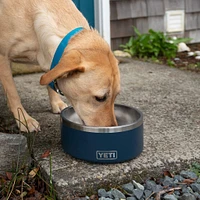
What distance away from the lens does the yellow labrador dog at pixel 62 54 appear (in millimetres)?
2740

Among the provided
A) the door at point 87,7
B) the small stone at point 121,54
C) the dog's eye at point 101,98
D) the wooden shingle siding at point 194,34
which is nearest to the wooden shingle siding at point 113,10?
the door at point 87,7

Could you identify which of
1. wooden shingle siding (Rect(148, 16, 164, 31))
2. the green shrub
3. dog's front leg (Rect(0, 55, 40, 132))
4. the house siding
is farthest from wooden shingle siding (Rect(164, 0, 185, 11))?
dog's front leg (Rect(0, 55, 40, 132))

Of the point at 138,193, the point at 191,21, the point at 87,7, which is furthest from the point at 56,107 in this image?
the point at 191,21

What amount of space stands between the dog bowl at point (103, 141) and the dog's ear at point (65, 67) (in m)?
0.33

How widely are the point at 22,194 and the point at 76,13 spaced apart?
1.33m

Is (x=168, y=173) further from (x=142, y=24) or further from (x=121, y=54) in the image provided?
(x=142, y=24)

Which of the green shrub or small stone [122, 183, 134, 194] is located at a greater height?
the green shrub

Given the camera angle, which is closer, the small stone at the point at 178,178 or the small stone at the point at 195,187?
the small stone at the point at 195,187

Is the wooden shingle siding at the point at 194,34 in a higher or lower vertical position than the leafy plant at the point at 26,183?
higher

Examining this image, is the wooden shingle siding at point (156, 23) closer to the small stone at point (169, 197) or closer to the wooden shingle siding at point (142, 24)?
the wooden shingle siding at point (142, 24)

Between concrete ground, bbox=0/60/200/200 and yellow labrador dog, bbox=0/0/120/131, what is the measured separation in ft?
0.90

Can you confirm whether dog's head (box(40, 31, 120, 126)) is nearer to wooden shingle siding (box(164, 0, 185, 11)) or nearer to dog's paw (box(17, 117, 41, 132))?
dog's paw (box(17, 117, 41, 132))

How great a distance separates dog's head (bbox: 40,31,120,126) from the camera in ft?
8.92

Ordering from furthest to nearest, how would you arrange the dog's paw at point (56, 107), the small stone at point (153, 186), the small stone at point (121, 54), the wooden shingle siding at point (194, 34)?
the wooden shingle siding at point (194, 34), the small stone at point (121, 54), the dog's paw at point (56, 107), the small stone at point (153, 186)
